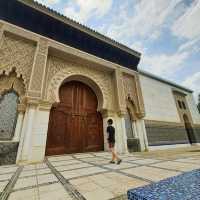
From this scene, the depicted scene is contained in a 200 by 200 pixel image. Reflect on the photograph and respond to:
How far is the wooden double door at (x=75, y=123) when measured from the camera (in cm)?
418

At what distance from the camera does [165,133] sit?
711 cm

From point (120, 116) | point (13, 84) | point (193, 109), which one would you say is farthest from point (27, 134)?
point (193, 109)

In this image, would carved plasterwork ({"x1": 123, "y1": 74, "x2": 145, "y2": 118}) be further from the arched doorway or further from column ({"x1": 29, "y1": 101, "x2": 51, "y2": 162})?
the arched doorway

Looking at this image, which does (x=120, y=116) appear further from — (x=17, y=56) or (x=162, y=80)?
(x=162, y=80)

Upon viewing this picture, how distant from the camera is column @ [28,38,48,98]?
3.55m

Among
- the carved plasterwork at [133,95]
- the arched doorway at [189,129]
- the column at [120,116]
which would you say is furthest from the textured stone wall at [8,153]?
the arched doorway at [189,129]

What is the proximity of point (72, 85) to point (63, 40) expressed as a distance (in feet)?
5.59

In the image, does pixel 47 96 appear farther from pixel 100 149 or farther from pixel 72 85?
pixel 100 149

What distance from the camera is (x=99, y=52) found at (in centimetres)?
554

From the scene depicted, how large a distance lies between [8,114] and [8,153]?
1.05 metres

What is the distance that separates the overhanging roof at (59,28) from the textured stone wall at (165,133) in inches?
145

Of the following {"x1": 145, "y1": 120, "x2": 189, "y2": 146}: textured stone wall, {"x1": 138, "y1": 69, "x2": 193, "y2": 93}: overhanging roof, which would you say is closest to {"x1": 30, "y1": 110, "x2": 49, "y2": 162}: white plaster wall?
{"x1": 145, "y1": 120, "x2": 189, "y2": 146}: textured stone wall

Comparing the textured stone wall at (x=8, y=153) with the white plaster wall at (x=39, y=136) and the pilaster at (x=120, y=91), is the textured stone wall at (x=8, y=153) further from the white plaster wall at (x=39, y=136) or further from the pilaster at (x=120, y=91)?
the pilaster at (x=120, y=91)

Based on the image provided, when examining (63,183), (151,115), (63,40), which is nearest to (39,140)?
(63,183)
